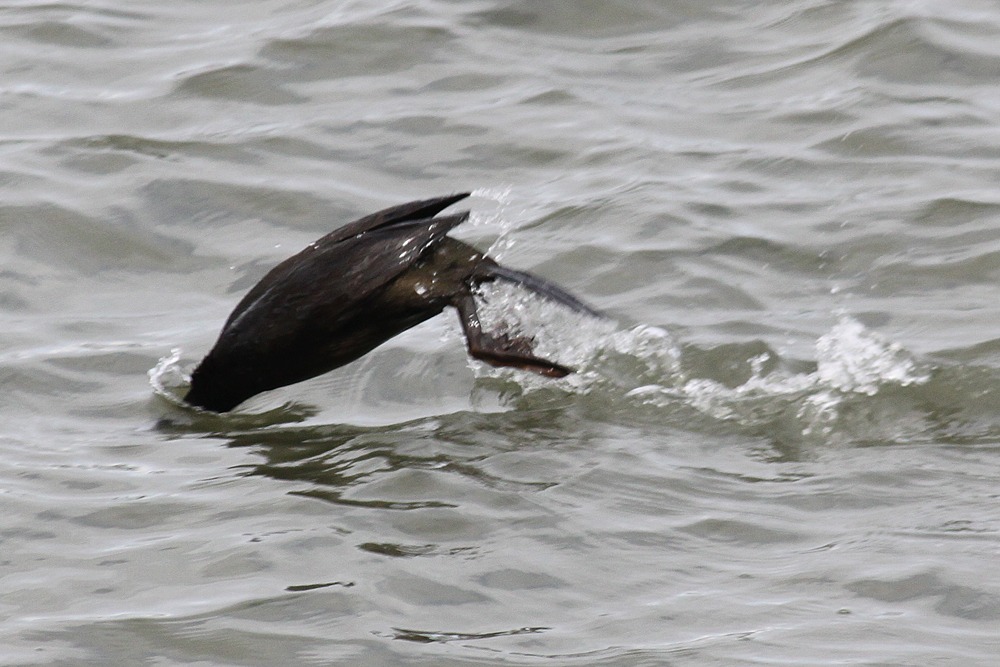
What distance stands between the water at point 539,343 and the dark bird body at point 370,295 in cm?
17

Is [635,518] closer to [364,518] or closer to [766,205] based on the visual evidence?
[364,518]

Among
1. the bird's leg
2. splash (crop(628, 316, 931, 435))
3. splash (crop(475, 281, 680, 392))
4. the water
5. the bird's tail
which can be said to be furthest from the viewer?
splash (crop(475, 281, 680, 392))

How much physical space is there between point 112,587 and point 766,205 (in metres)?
3.87

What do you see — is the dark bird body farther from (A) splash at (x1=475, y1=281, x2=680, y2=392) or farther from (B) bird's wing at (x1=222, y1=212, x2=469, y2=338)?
(A) splash at (x1=475, y1=281, x2=680, y2=392)

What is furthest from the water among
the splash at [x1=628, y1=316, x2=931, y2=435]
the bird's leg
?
the bird's leg

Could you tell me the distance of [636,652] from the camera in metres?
3.79

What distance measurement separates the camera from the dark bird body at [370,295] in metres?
4.77

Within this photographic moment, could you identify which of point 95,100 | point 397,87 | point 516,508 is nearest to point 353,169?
point 397,87

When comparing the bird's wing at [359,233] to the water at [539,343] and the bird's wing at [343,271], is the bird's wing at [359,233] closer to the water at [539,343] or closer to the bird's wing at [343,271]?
the bird's wing at [343,271]

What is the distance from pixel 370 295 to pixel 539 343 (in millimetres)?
898

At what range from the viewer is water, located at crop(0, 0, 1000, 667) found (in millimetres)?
4008

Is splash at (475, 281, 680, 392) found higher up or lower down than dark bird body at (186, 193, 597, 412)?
lower down

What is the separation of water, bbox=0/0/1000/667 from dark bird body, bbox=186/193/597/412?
170 millimetres

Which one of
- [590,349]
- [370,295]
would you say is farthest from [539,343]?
[370,295]
